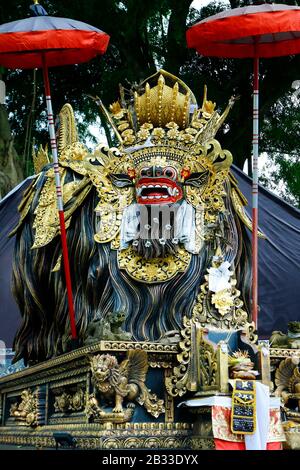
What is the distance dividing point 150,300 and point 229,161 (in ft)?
5.20

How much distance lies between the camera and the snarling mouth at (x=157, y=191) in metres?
9.95

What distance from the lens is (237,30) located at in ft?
30.1

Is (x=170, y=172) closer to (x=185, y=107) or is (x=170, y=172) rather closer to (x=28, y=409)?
(x=185, y=107)

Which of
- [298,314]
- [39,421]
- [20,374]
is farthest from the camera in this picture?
[298,314]

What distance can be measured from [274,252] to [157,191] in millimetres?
4030

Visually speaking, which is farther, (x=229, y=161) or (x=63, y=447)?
(x=229, y=161)

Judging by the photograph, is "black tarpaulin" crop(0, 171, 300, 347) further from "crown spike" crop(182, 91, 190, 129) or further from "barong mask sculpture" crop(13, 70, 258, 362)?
"crown spike" crop(182, 91, 190, 129)

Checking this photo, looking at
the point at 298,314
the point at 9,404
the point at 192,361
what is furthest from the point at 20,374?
the point at 298,314

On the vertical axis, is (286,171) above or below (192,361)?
above

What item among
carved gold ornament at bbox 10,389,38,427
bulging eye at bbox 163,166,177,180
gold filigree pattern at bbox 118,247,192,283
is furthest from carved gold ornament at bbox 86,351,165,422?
carved gold ornament at bbox 10,389,38,427

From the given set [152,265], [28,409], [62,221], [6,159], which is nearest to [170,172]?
[152,265]

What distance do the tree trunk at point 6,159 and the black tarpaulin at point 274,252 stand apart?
2211 mm

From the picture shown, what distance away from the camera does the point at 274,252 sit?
1359 cm

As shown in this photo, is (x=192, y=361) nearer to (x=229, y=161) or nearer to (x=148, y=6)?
(x=229, y=161)
